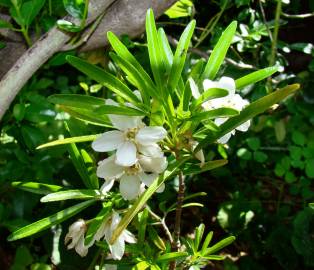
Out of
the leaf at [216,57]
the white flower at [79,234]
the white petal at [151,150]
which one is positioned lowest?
the white flower at [79,234]

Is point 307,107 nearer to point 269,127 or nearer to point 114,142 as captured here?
point 269,127

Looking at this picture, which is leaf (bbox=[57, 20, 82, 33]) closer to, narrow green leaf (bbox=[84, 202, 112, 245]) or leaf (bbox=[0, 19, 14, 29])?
leaf (bbox=[0, 19, 14, 29])

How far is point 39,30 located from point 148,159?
60cm

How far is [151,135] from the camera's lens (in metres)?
0.77

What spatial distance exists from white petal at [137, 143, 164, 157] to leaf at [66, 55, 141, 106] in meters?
0.08

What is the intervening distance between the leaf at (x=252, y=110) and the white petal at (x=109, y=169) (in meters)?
0.14

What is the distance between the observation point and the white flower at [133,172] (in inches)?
32.4

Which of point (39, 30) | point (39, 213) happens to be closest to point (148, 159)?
point (39, 30)

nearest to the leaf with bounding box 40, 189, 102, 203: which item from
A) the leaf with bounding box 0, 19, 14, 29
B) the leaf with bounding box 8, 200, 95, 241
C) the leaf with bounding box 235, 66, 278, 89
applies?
the leaf with bounding box 8, 200, 95, 241

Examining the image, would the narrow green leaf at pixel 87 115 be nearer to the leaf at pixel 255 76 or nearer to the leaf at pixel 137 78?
the leaf at pixel 137 78

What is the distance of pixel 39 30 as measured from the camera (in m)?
1.24

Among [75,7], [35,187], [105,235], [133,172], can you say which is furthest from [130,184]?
[75,7]

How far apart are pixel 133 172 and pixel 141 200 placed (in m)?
0.10

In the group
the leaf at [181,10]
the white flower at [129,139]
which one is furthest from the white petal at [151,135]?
the leaf at [181,10]
